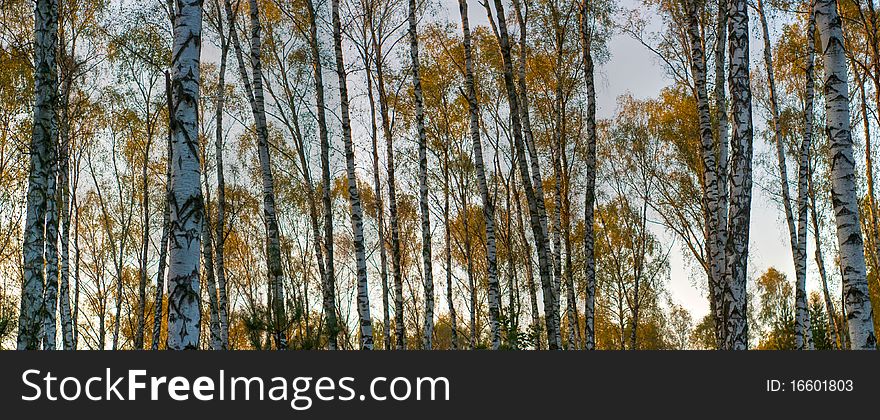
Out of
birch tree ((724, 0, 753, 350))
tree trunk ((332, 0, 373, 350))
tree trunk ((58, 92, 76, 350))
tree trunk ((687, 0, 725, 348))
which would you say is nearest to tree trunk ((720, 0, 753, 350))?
birch tree ((724, 0, 753, 350))

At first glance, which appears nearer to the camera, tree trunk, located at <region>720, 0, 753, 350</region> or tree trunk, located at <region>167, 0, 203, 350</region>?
tree trunk, located at <region>167, 0, 203, 350</region>

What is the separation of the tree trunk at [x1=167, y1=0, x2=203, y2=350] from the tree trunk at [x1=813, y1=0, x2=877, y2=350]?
5224mm

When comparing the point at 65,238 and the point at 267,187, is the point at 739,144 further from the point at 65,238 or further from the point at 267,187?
the point at 65,238

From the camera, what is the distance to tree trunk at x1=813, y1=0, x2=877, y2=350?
6277mm

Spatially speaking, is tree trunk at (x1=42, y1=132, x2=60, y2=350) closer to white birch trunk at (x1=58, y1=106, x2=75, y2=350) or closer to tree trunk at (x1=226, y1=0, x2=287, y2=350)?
tree trunk at (x1=226, y1=0, x2=287, y2=350)

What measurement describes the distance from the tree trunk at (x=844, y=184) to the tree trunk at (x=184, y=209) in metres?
5.22

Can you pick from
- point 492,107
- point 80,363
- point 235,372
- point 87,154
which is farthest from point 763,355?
point 87,154

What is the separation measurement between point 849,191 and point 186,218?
5.37 metres

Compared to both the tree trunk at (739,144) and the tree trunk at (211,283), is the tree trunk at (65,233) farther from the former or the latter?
the tree trunk at (739,144)

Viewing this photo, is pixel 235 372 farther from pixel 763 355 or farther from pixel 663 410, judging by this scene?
pixel 763 355

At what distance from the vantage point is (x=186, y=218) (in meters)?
5.07

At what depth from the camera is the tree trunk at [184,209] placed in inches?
198

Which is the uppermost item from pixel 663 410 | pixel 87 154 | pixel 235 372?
pixel 87 154

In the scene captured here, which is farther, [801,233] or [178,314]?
[801,233]
